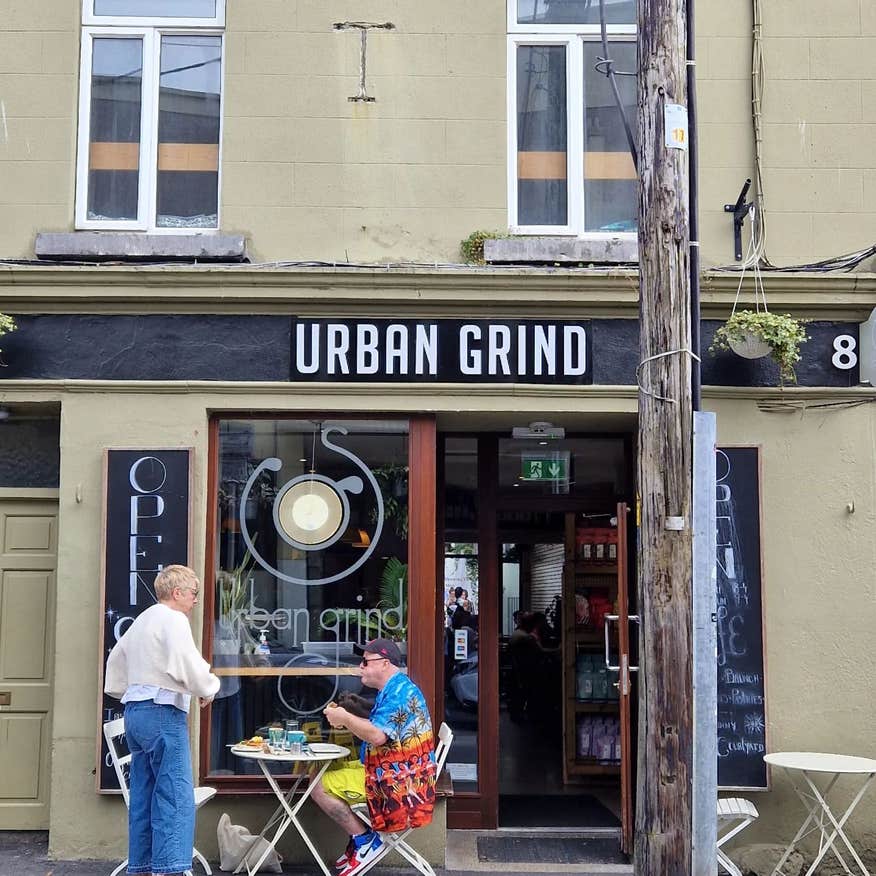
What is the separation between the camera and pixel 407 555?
793 centimetres

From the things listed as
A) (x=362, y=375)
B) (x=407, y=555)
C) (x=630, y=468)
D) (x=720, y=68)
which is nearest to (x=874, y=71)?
(x=720, y=68)

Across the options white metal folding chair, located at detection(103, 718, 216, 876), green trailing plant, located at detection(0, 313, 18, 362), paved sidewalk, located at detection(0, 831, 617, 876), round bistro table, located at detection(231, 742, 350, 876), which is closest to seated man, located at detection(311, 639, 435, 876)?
round bistro table, located at detection(231, 742, 350, 876)

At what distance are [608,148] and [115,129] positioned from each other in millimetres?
3305

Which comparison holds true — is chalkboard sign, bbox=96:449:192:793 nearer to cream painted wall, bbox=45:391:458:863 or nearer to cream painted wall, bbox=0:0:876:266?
cream painted wall, bbox=45:391:458:863

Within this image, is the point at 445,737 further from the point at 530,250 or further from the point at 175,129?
the point at 175,129

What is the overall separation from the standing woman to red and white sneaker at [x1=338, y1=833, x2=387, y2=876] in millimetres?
945

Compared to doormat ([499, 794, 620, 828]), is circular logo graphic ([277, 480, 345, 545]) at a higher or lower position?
higher

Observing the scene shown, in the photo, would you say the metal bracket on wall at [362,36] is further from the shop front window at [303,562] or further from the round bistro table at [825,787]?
the round bistro table at [825,787]

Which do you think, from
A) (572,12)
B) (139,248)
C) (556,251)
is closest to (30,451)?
(139,248)

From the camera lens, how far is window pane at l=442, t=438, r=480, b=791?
8.90 meters

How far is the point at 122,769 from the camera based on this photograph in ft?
24.1

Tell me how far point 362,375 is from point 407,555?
1195 mm

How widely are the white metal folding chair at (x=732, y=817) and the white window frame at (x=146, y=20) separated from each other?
5.88 metres

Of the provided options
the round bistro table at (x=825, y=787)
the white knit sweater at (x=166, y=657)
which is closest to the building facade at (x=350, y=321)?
the round bistro table at (x=825, y=787)
